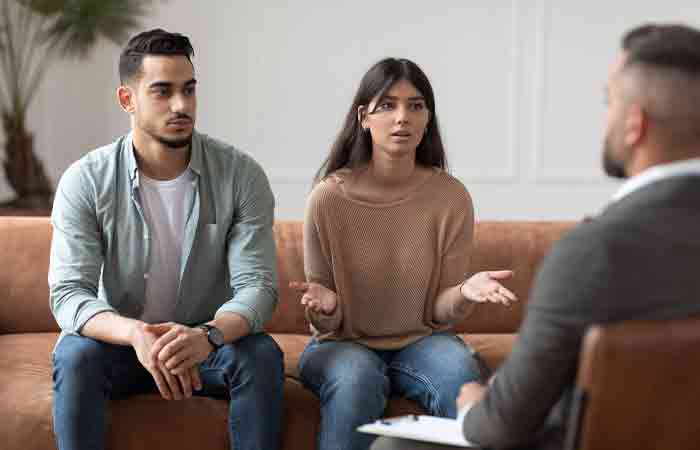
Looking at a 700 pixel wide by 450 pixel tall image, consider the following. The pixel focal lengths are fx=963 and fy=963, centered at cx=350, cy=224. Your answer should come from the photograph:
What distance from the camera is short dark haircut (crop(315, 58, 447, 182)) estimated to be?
2445mm

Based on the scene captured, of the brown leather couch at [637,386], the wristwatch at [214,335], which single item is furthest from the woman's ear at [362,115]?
the brown leather couch at [637,386]

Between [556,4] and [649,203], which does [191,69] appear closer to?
[649,203]

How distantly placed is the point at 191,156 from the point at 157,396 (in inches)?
23.8

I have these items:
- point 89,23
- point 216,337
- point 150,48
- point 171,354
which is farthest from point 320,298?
point 89,23

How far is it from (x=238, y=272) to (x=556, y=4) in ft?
11.3

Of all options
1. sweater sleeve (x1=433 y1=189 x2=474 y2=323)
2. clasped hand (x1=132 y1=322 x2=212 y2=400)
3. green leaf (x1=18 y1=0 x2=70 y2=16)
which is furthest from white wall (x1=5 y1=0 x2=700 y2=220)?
clasped hand (x1=132 y1=322 x2=212 y2=400)

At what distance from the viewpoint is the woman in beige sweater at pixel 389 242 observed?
2.38m

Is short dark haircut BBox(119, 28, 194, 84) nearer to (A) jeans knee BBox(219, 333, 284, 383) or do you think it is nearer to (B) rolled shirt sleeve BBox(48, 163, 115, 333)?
(B) rolled shirt sleeve BBox(48, 163, 115, 333)

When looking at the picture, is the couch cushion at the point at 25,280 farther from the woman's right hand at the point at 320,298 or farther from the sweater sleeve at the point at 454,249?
the sweater sleeve at the point at 454,249

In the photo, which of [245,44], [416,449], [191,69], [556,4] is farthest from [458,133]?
[416,449]

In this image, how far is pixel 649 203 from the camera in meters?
1.25

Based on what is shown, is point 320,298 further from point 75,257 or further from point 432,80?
point 432,80

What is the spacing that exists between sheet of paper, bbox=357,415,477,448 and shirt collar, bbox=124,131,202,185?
1028 millimetres

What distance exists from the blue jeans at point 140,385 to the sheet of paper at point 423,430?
582 mm
